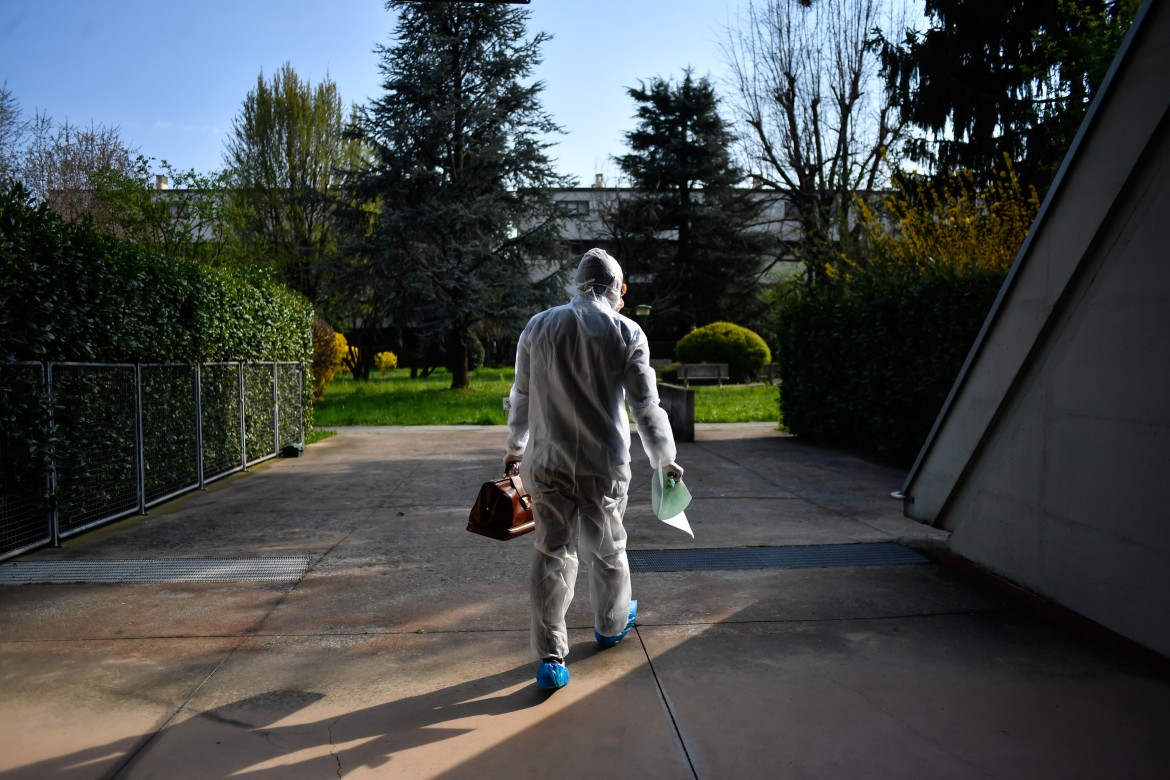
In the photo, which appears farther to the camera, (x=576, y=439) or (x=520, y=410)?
(x=520, y=410)

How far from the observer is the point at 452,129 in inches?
948

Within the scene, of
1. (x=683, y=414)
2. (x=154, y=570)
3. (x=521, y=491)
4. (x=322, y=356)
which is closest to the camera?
(x=521, y=491)

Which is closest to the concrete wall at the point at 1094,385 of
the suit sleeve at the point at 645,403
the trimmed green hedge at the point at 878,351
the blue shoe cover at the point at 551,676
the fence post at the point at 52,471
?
the suit sleeve at the point at 645,403

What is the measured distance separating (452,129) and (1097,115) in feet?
72.3

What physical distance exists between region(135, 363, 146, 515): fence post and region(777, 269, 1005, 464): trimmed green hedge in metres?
8.20

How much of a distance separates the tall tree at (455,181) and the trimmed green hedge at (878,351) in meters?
12.0

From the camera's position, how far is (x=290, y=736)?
301 centimetres

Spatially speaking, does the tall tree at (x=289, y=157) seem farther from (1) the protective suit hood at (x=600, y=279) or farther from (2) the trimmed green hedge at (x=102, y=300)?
(1) the protective suit hood at (x=600, y=279)

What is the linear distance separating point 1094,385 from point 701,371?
2194cm

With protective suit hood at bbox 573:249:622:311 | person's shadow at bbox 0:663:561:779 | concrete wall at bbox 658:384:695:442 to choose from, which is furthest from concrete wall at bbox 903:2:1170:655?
concrete wall at bbox 658:384:695:442

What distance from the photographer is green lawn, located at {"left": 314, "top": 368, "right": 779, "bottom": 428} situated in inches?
665

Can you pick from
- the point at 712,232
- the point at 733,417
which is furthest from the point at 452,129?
the point at 712,232

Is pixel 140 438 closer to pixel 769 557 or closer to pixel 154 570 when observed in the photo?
pixel 154 570

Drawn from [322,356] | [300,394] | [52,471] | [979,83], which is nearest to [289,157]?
[322,356]
